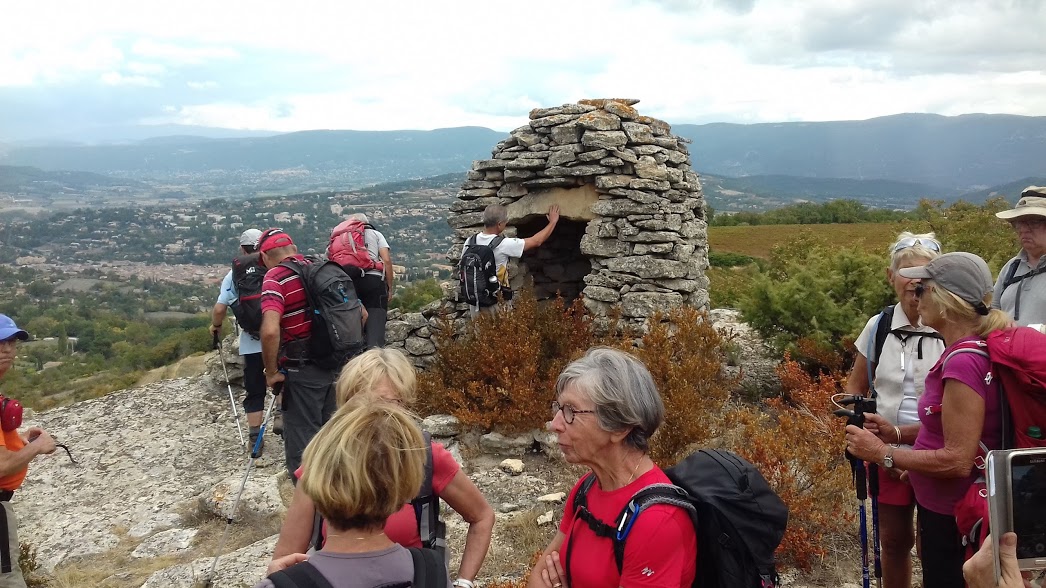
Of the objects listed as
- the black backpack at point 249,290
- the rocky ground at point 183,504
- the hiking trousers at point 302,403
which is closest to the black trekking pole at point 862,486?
the rocky ground at point 183,504

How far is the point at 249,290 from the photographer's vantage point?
6.23 metres

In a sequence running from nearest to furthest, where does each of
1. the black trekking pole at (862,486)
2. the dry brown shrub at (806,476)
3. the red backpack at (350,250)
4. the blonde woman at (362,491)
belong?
the blonde woman at (362,491) → the black trekking pole at (862,486) → the dry brown shrub at (806,476) → the red backpack at (350,250)

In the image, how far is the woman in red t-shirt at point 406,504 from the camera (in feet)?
7.52

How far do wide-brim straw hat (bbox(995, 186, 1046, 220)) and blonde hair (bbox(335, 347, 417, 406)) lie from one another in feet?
10.3

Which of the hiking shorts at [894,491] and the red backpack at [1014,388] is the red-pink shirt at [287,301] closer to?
the hiking shorts at [894,491]

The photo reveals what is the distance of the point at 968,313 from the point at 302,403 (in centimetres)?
415

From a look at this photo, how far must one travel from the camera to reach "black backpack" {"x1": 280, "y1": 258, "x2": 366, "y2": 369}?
4742 mm

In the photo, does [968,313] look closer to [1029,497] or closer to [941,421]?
[941,421]

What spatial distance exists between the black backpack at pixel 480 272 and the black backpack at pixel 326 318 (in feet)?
6.62

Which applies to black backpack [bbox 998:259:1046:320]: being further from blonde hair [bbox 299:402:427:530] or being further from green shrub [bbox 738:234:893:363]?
blonde hair [bbox 299:402:427:530]

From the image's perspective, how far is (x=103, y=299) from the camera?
57.9 meters

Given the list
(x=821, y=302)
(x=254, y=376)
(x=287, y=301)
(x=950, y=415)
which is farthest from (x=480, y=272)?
(x=950, y=415)

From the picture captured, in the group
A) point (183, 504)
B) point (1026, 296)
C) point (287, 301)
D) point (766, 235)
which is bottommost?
point (183, 504)

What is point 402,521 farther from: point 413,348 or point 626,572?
point 413,348
